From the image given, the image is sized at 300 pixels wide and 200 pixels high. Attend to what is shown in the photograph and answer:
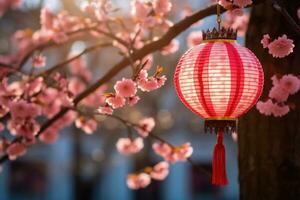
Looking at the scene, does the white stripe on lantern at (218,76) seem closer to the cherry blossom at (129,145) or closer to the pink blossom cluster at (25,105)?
the pink blossom cluster at (25,105)

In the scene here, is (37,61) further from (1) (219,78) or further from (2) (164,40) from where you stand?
(1) (219,78)

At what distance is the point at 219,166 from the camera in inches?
205

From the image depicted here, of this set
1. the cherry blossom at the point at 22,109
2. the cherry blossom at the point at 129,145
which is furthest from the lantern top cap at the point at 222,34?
the cherry blossom at the point at 129,145

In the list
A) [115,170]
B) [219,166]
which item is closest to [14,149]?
[219,166]

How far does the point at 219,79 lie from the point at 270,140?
52.6 inches

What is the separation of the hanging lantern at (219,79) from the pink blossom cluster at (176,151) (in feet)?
7.63

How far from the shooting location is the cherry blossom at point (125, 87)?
5590 millimetres

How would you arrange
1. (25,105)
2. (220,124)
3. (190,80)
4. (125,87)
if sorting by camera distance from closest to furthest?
1. (190,80)
2. (220,124)
3. (125,87)
4. (25,105)

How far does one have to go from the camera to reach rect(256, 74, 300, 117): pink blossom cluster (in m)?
5.67

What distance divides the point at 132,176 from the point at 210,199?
61.4 feet

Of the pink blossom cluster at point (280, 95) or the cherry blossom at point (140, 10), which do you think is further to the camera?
the cherry blossom at point (140, 10)

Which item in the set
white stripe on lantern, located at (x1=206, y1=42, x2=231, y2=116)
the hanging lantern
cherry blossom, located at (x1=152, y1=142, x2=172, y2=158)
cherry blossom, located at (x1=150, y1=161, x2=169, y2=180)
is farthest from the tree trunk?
cherry blossom, located at (x1=150, y1=161, x2=169, y2=180)

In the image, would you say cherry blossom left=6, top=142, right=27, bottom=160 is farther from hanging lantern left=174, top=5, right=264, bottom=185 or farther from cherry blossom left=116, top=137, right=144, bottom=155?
hanging lantern left=174, top=5, right=264, bottom=185

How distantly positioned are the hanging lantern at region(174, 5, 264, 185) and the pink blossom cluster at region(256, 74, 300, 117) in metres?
0.68
